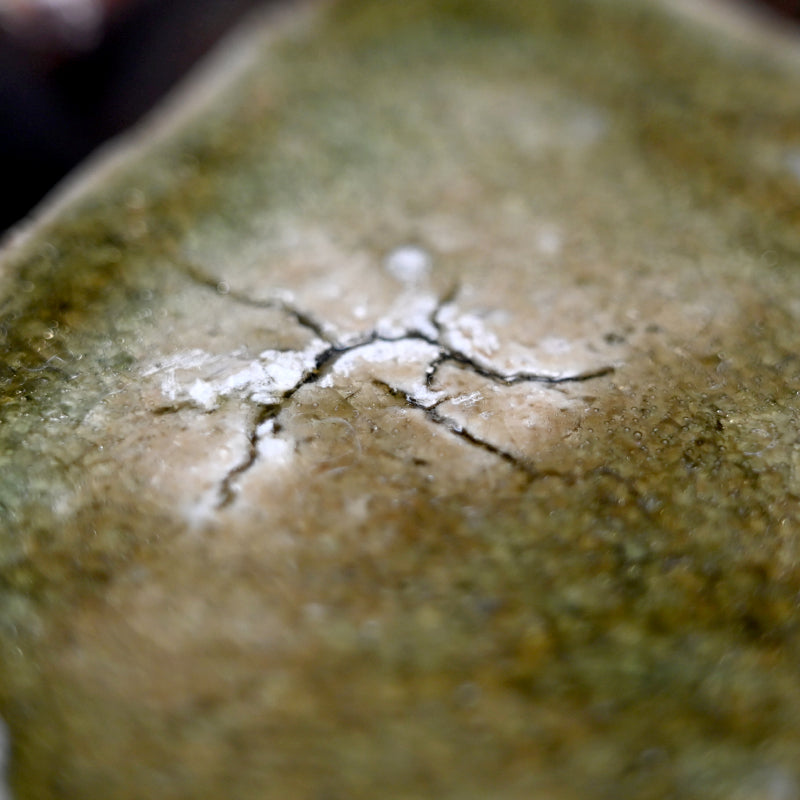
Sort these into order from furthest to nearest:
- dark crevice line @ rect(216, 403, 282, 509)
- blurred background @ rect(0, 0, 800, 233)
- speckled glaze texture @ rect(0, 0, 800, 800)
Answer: blurred background @ rect(0, 0, 800, 233), dark crevice line @ rect(216, 403, 282, 509), speckled glaze texture @ rect(0, 0, 800, 800)

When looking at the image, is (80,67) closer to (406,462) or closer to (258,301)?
(258,301)

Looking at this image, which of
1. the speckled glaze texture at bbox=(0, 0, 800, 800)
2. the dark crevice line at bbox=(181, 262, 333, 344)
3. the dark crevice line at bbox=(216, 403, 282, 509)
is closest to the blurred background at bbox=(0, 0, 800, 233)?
the speckled glaze texture at bbox=(0, 0, 800, 800)

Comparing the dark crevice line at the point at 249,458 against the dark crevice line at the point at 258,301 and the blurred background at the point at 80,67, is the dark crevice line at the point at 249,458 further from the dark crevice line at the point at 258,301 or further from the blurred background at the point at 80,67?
the blurred background at the point at 80,67

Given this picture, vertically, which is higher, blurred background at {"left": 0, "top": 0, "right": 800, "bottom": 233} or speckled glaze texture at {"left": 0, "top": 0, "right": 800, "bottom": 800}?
speckled glaze texture at {"left": 0, "top": 0, "right": 800, "bottom": 800}

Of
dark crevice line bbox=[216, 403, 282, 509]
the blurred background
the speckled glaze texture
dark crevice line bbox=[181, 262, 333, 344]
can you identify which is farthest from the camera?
the blurred background

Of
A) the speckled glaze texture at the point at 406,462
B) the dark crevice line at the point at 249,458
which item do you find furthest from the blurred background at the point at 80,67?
the dark crevice line at the point at 249,458

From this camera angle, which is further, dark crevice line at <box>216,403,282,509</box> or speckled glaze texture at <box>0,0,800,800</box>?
dark crevice line at <box>216,403,282,509</box>

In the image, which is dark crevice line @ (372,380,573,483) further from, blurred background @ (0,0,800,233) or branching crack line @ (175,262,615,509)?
blurred background @ (0,0,800,233)

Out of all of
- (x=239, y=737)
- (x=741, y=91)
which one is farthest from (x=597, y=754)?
(x=741, y=91)
